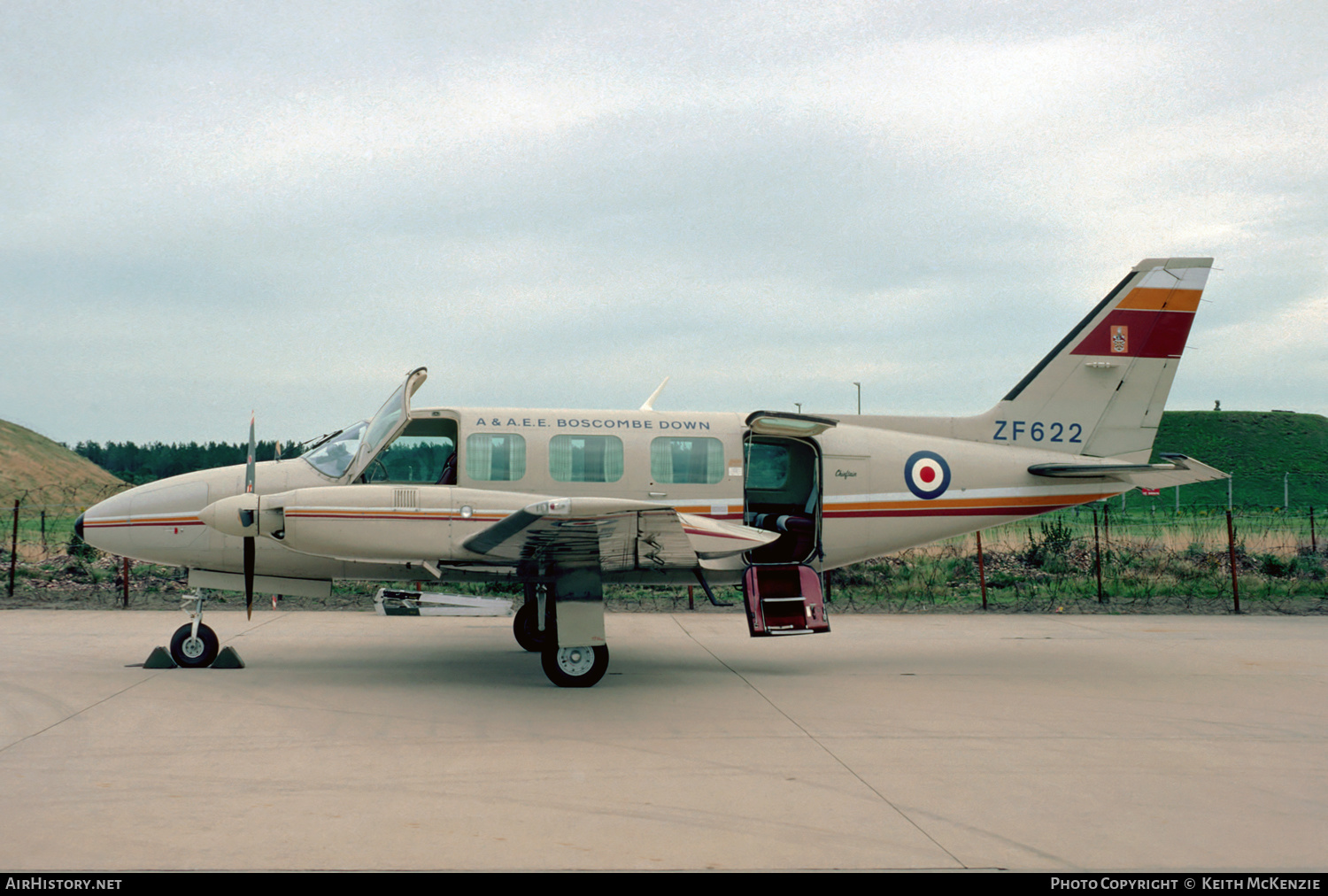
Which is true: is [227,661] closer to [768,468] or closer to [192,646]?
[192,646]

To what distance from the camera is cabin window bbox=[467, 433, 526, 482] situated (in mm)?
9883

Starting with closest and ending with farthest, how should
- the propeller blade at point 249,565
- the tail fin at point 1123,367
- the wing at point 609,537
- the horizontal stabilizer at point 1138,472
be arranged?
the wing at point 609,537, the propeller blade at point 249,565, the horizontal stabilizer at point 1138,472, the tail fin at point 1123,367

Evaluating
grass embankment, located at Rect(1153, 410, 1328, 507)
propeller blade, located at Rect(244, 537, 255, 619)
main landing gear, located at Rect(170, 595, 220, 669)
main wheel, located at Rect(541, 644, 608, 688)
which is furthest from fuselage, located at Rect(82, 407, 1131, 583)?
grass embankment, located at Rect(1153, 410, 1328, 507)

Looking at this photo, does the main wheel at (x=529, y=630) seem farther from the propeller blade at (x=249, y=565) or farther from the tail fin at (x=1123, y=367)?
the tail fin at (x=1123, y=367)

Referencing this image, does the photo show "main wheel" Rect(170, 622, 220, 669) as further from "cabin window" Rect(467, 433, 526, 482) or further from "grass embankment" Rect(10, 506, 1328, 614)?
"grass embankment" Rect(10, 506, 1328, 614)

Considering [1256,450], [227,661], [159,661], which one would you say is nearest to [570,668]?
[227,661]

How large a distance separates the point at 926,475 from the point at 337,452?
6771 millimetres

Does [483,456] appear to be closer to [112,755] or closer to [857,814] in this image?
[112,755]

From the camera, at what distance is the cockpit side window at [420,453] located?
988 centimetres

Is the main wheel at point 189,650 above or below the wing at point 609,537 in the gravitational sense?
below

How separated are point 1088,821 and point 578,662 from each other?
501cm

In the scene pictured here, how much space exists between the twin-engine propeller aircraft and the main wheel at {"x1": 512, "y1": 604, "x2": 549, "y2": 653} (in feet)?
0.08

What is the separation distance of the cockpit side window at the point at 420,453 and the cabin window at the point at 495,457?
0.26 m

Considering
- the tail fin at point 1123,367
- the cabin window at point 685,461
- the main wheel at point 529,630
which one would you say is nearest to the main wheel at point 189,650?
the main wheel at point 529,630
